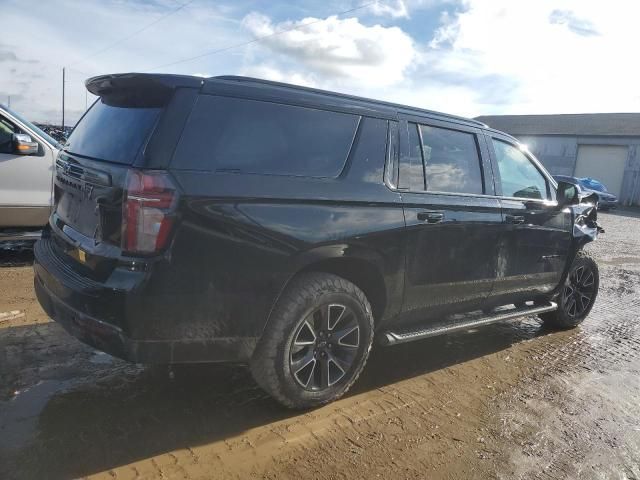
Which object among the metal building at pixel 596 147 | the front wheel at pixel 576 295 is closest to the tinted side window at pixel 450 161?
the front wheel at pixel 576 295

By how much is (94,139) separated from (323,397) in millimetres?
2134

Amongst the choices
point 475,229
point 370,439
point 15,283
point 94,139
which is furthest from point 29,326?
point 475,229

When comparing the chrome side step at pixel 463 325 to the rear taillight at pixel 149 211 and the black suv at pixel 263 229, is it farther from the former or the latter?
the rear taillight at pixel 149 211

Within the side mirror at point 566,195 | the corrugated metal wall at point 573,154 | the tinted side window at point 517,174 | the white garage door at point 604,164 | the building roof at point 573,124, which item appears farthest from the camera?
the building roof at point 573,124

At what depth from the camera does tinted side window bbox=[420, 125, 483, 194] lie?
12.5 ft

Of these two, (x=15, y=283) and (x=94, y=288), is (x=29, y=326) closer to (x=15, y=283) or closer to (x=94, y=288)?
(x=15, y=283)

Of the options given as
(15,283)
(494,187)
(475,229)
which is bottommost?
(15,283)

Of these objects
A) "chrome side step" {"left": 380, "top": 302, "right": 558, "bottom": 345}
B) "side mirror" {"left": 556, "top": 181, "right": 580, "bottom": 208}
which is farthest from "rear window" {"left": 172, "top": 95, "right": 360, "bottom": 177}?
"side mirror" {"left": 556, "top": 181, "right": 580, "bottom": 208}

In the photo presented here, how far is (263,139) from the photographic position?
2.92 meters

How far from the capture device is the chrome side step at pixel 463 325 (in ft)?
11.6

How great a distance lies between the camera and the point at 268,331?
296 cm

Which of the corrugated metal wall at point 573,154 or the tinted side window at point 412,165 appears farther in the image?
the corrugated metal wall at point 573,154

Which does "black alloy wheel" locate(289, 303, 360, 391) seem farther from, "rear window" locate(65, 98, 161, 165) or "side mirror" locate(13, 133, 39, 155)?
"side mirror" locate(13, 133, 39, 155)

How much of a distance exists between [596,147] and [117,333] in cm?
3870
